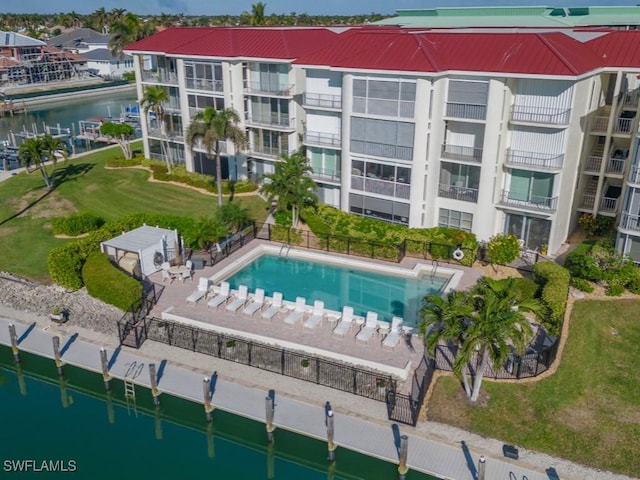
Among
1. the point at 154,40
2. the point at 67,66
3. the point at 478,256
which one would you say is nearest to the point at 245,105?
the point at 154,40

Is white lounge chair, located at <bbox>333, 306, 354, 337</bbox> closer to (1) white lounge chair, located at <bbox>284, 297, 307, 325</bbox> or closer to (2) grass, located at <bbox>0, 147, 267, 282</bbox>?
(1) white lounge chair, located at <bbox>284, 297, 307, 325</bbox>

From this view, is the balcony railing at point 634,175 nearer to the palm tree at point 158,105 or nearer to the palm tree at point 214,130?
the palm tree at point 214,130

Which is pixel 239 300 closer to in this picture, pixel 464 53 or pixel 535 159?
pixel 535 159

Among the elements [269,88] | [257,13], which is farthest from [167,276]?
[257,13]

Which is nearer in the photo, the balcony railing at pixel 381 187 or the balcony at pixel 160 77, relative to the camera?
the balcony railing at pixel 381 187

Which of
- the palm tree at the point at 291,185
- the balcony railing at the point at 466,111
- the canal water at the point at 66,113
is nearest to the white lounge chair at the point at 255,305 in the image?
the palm tree at the point at 291,185

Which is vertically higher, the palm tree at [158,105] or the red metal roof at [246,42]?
the red metal roof at [246,42]

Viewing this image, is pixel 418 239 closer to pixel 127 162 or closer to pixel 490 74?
pixel 490 74
